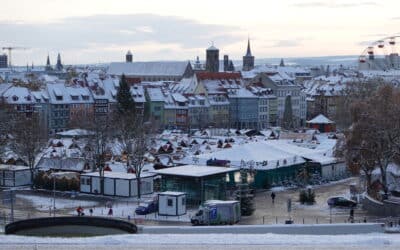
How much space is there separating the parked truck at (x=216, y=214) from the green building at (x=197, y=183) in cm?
411

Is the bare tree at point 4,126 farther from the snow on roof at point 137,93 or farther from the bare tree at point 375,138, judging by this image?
the bare tree at point 375,138

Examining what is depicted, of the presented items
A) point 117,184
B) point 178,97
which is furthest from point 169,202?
point 178,97

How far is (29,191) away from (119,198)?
5822 mm

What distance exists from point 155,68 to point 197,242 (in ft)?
351

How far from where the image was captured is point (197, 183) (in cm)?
3272

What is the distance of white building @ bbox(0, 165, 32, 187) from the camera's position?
39.1 m

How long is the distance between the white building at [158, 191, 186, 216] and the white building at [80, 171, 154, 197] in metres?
4.97

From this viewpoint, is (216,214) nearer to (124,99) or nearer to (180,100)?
(124,99)

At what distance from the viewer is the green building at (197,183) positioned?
108 feet

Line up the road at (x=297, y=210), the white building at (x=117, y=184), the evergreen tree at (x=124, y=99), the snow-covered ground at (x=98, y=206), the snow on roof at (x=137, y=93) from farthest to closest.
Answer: the snow on roof at (x=137, y=93), the evergreen tree at (x=124, y=99), the white building at (x=117, y=184), the snow-covered ground at (x=98, y=206), the road at (x=297, y=210)

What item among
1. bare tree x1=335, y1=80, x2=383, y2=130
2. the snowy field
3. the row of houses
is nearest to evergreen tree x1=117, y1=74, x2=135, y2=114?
the row of houses

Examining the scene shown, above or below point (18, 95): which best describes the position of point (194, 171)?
below

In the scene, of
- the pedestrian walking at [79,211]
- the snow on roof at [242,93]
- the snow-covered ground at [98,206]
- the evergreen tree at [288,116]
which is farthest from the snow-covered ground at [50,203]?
the snow on roof at [242,93]

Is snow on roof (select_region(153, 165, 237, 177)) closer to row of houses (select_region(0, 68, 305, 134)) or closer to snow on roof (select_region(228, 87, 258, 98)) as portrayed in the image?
row of houses (select_region(0, 68, 305, 134))
